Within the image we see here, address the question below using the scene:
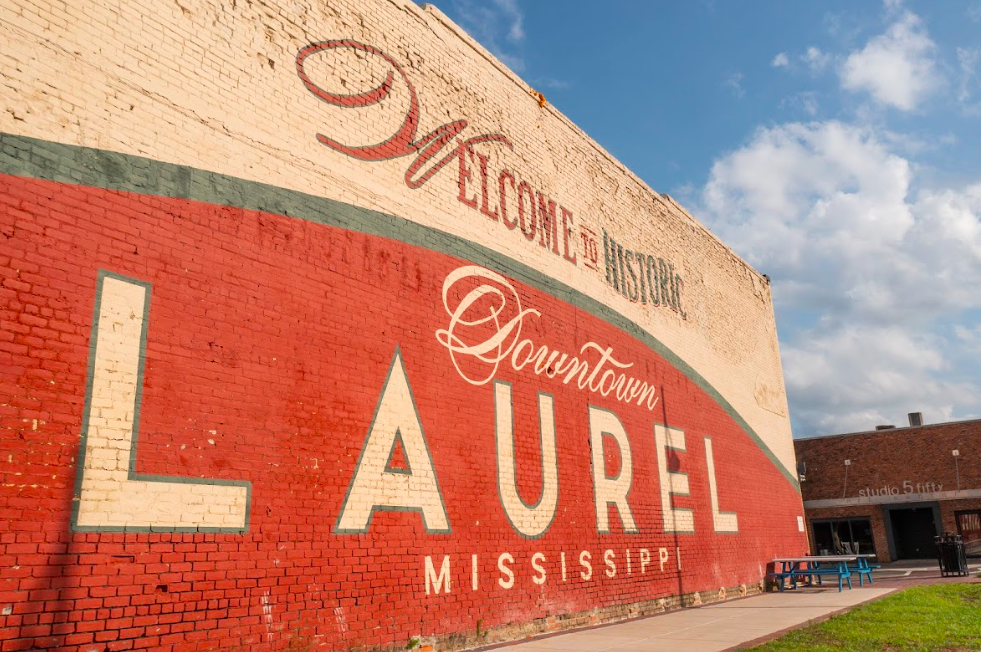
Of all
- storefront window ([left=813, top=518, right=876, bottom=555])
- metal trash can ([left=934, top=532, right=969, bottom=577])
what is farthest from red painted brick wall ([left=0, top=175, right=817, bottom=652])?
storefront window ([left=813, top=518, right=876, bottom=555])

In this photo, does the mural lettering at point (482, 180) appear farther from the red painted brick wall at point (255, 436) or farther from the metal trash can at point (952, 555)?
the metal trash can at point (952, 555)

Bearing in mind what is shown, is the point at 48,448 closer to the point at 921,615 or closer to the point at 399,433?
the point at 399,433

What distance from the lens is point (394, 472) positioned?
8172mm

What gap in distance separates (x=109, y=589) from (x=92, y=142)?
11.6ft

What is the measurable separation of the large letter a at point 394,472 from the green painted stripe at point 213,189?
156 centimetres

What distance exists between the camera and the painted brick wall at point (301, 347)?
5695 millimetres

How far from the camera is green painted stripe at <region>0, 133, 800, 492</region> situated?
5859 mm

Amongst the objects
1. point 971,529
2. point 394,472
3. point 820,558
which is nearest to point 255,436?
point 394,472

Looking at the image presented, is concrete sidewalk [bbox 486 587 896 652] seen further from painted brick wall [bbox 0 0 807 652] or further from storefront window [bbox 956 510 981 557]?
storefront window [bbox 956 510 981 557]

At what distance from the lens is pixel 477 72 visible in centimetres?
1124

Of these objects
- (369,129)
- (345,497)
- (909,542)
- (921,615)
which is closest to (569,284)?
(369,129)

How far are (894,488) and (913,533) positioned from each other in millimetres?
3789

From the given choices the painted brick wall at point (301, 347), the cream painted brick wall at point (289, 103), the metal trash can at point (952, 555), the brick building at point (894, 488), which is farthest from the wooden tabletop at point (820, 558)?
the brick building at point (894, 488)

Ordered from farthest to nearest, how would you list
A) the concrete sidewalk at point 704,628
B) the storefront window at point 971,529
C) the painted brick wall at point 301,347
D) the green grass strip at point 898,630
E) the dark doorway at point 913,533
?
the dark doorway at point 913,533 → the storefront window at point 971,529 → the concrete sidewalk at point 704,628 → the green grass strip at point 898,630 → the painted brick wall at point 301,347
